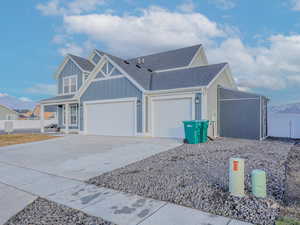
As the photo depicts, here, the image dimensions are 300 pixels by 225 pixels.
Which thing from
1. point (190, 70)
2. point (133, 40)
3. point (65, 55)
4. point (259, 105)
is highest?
point (133, 40)

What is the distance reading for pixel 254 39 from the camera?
13938 mm

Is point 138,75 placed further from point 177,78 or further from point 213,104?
point 213,104

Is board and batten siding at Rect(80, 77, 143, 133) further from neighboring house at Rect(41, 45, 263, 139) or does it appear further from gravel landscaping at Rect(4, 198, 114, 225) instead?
gravel landscaping at Rect(4, 198, 114, 225)

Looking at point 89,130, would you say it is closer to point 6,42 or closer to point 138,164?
point 138,164

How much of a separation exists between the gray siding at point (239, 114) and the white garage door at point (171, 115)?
2721 millimetres

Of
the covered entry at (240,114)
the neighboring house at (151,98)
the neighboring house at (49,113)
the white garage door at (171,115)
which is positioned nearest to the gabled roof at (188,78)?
the neighboring house at (151,98)

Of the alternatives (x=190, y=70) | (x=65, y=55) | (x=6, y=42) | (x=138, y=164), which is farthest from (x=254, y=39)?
(x=6, y=42)

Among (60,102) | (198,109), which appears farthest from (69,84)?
(198,109)

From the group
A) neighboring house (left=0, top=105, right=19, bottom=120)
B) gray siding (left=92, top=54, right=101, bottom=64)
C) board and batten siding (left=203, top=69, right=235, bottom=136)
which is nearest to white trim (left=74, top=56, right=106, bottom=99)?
gray siding (left=92, top=54, right=101, bottom=64)

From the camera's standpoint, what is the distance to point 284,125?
12.3m

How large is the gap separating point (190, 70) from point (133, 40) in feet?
24.8

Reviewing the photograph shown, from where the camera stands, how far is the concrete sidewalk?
2482 mm

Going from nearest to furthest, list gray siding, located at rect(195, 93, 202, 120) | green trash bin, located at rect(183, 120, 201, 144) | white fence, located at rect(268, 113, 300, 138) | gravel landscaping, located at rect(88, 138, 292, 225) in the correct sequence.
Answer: gravel landscaping, located at rect(88, 138, 292, 225), green trash bin, located at rect(183, 120, 201, 144), gray siding, located at rect(195, 93, 202, 120), white fence, located at rect(268, 113, 300, 138)

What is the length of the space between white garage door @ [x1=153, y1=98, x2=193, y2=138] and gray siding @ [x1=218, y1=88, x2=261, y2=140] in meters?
2.72
